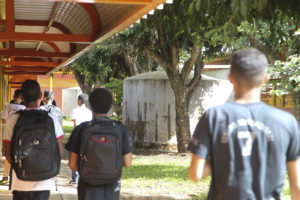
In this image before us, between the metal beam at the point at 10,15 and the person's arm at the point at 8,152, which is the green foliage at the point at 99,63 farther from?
the person's arm at the point at 8,152

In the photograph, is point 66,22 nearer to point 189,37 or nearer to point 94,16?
point 94,16

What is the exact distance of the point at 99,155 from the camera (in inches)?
154

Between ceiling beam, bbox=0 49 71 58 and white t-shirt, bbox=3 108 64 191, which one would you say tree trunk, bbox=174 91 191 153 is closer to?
ceiling beam, bbox=0 49 71 58

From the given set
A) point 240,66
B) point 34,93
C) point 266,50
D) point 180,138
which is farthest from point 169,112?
point 240,66

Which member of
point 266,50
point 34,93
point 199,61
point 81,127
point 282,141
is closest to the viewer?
point 282,141

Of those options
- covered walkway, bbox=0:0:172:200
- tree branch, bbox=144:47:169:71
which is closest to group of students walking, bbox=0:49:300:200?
covered walkway, bbox=0:0:172:200

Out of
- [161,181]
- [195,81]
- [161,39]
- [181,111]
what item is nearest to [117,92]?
[195,81]

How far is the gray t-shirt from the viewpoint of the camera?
2689 millimetres

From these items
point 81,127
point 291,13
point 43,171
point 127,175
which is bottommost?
point 127,175

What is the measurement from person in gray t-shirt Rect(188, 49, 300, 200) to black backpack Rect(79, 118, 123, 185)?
1249 millimetres

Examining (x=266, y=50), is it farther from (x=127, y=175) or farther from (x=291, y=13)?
(x=291, y=13)

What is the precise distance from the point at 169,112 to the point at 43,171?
518 inches

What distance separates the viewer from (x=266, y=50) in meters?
14.8

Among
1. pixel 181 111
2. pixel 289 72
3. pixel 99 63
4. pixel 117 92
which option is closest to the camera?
pixel 289 72
